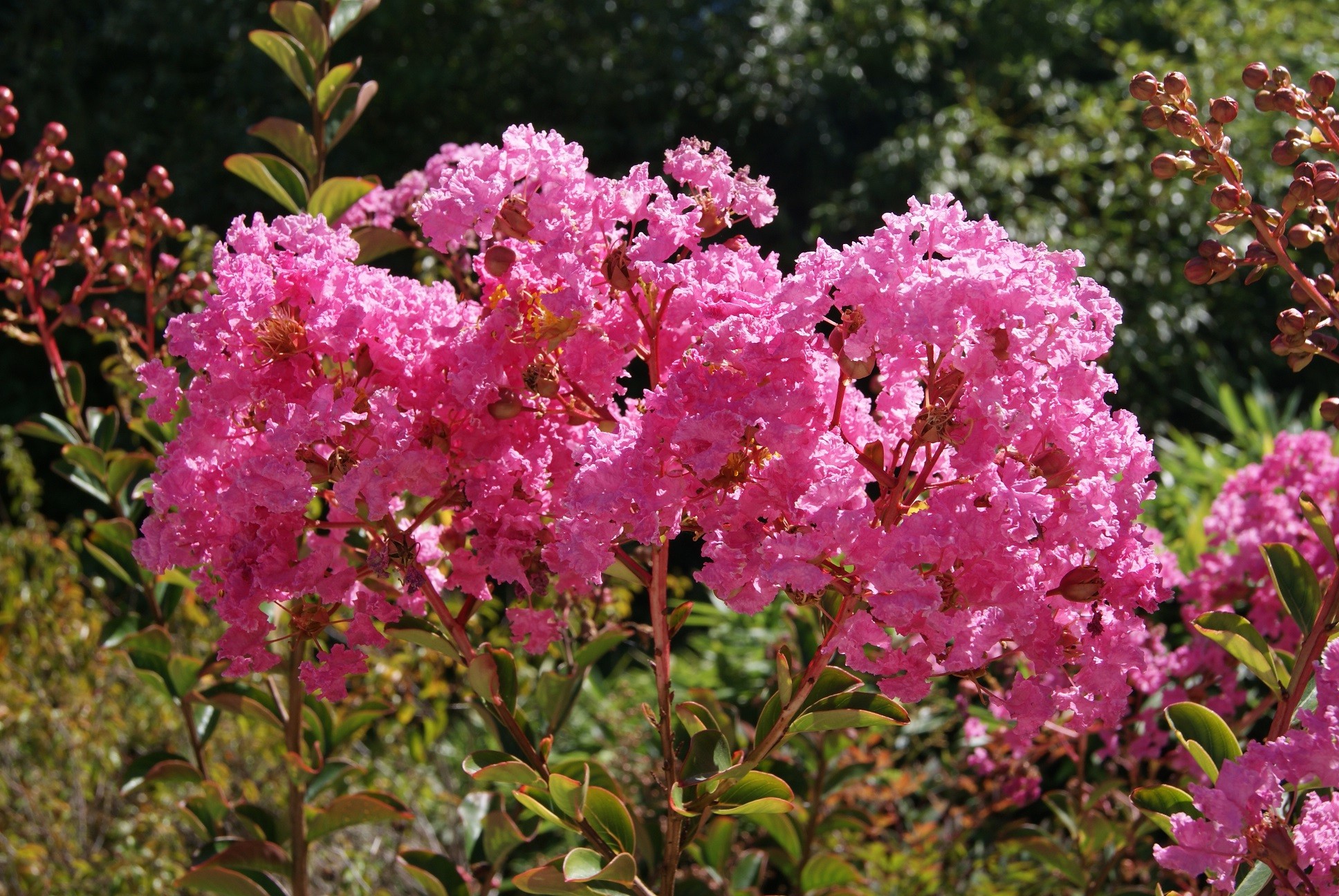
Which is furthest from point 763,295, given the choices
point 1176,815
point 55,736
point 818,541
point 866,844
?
point 55,736

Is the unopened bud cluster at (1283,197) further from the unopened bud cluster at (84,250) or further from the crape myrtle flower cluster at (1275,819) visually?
the unopened bud cluster at (84,250)

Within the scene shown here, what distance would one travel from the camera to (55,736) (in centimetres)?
229

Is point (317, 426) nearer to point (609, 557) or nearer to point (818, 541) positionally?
point (609, 557)

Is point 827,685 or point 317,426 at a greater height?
point 317,426

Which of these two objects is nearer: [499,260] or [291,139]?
[499,260]

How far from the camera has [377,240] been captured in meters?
1.22

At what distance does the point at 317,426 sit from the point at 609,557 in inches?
8.5

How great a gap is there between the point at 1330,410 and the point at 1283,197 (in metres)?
0.17

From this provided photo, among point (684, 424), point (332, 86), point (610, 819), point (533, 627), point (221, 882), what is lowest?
point (221, 882)

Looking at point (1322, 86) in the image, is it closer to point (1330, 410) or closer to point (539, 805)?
point (1330, 410)

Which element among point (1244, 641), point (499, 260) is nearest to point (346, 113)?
point (499, 260)

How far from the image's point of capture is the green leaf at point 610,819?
853 mm

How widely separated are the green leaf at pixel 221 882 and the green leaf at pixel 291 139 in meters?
0.74

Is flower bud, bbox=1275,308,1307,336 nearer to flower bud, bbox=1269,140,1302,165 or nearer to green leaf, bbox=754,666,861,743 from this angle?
flower bud, bbox=1269,140,1302,165
